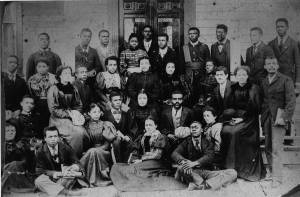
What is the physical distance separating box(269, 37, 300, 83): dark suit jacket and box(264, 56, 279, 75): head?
0.04 m

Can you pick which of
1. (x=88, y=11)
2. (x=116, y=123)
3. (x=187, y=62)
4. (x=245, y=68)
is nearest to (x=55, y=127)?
(x=116, y=123)

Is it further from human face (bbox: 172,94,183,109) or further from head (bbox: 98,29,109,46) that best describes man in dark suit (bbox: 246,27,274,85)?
head (bbox: 98,29,109,46)

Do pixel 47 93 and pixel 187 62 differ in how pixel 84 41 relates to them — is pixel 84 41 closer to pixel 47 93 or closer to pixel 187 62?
pixel 47 93

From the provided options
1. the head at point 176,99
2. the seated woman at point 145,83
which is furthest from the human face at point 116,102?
the head at point 176,99

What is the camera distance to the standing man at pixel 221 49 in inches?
166

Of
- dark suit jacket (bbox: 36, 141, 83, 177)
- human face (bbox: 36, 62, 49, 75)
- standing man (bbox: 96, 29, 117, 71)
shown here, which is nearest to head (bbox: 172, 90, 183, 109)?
standing man (bbox: 96, 29, 117, 71)

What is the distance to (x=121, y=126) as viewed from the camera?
4230 millimetres

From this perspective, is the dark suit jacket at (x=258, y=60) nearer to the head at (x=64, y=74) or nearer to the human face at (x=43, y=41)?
the head at (x=64, y=74)

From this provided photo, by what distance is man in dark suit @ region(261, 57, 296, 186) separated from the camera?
13.8 ft

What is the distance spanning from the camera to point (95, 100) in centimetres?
423

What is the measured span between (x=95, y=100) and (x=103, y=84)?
0.18 meters

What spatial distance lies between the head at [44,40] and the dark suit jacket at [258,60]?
6.72 ft

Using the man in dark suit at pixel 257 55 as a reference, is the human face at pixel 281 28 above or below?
above

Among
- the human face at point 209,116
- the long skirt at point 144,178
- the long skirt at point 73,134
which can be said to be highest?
the human face at point 209,116
